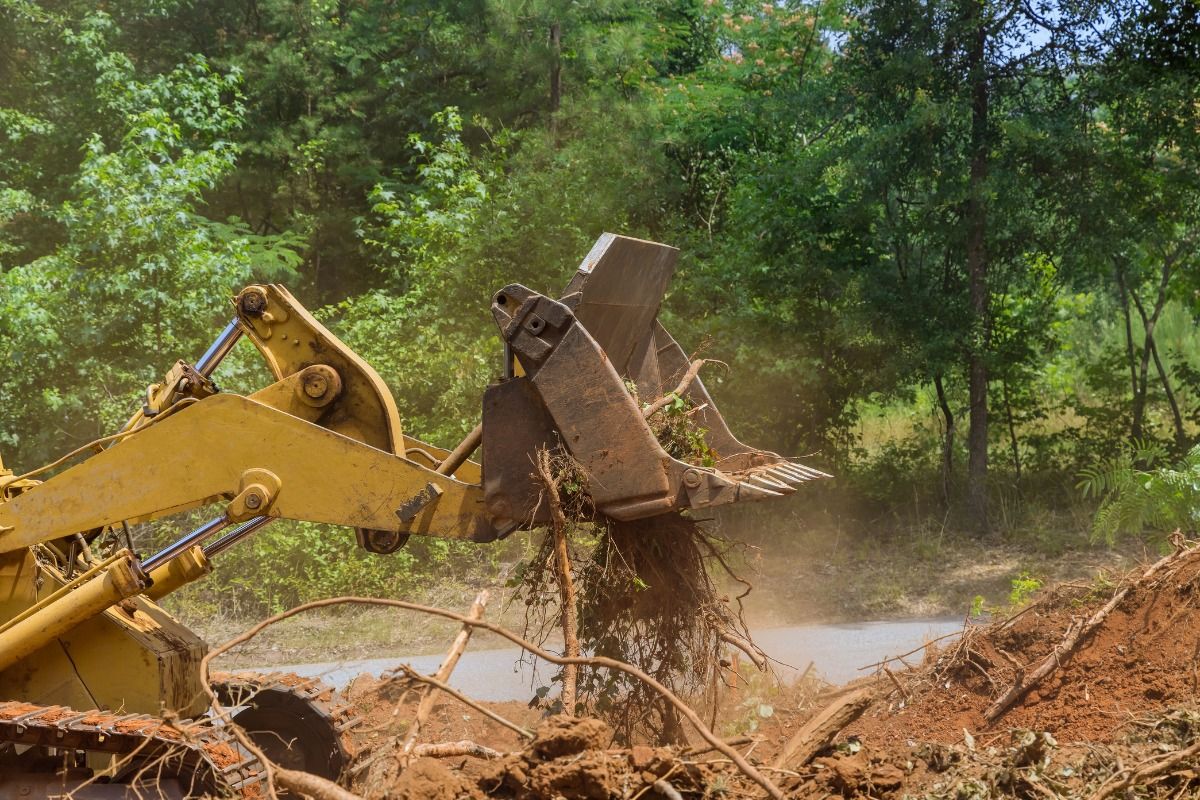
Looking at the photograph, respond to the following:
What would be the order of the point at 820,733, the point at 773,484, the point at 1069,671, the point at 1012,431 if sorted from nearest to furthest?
the point at 820,733 → the point at 773,484 → the point at 1069,671 → the point at 1012,431

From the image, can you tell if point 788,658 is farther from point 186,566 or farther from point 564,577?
point 186,566

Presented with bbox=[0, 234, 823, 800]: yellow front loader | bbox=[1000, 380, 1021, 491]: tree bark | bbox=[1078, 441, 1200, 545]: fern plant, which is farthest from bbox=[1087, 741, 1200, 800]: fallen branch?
bbox=[1000, 380, 1021, 491]: tree bark

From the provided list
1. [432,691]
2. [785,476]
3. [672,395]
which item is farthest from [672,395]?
[432,691]

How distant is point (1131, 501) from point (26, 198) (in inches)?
515

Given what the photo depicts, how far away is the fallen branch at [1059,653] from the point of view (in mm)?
5508

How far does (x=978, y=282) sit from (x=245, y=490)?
8.80m

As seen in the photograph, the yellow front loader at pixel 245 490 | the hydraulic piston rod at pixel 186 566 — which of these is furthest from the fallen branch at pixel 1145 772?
the hydraulic piston rod at pixel 186 566

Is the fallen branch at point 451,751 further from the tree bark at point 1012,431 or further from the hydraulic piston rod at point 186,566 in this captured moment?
the tree bark at point 1012,431

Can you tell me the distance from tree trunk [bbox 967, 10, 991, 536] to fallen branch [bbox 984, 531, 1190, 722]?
225 inches

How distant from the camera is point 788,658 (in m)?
8.02

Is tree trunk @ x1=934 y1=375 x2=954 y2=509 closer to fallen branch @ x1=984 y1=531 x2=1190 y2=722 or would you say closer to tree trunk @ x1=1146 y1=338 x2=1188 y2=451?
tree trunk @ x1=1146 y1=338 x2=1188 y2=451

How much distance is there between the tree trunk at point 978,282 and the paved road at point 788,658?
324 cm

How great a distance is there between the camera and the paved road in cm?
785

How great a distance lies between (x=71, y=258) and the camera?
13211 mm
